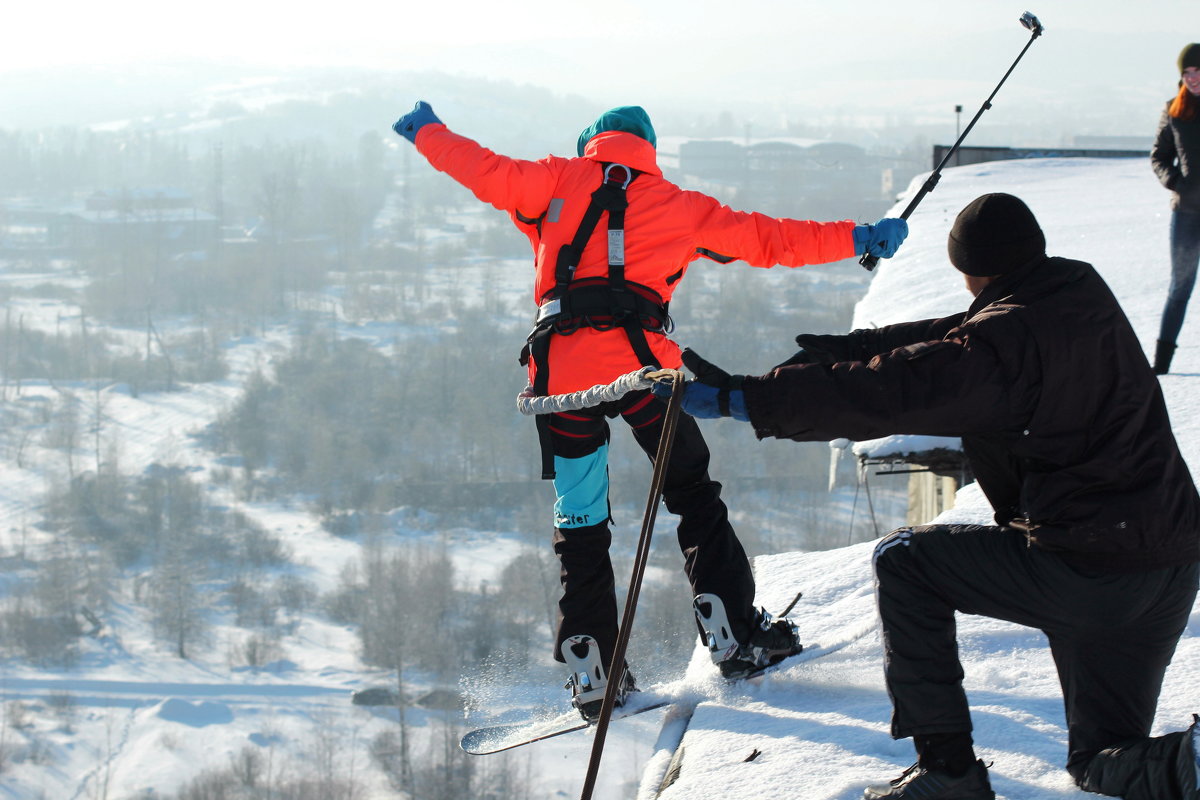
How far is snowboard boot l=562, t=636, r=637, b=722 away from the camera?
3783mm

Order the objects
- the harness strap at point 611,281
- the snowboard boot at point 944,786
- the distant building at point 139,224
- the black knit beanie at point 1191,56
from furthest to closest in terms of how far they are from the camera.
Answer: the distant building at point 139,224
the black knit beanie at point 1191,56
the harness strap at point 611,281
the snowboard boot at point 944,786

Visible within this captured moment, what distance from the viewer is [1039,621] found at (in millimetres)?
2551

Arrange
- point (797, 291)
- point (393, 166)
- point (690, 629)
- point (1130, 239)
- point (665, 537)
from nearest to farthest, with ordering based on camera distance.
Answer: point (1130, 239)
point (690, 629)
point (665, 537)
point (797, 291)
point (393, 166)

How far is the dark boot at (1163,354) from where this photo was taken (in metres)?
6.38

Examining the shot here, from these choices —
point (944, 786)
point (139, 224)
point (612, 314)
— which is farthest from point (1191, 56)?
point (139, 224)

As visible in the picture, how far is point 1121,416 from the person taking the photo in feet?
7.70

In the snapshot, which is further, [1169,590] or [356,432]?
[356,432]

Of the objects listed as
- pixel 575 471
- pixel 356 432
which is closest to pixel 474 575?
pixel 356 432

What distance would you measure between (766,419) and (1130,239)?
1042 cm

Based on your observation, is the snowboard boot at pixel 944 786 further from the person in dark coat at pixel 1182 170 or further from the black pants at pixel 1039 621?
the person in dark coat at pixel 1182 170

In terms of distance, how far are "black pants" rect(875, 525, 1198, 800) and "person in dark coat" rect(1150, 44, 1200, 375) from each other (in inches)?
154

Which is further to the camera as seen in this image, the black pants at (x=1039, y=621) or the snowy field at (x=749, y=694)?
the snowy field at (x=749, y=694)

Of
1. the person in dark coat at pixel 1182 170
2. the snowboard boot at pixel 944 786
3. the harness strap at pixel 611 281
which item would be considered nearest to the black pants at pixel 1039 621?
the snowboard boot at pixel 944 786

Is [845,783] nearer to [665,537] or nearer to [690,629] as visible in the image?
[690,629]
